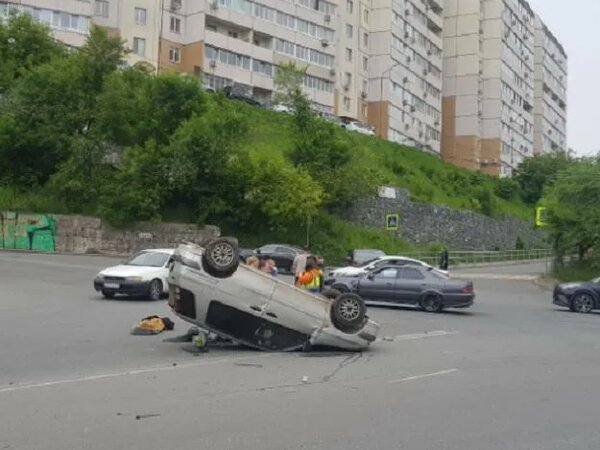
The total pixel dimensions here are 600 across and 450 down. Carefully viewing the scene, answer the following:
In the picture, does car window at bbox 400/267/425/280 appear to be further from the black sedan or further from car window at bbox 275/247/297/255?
car window at bbox 275/247/297/255

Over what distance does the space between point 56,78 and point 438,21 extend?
7118 cm

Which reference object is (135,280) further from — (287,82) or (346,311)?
(287,82)

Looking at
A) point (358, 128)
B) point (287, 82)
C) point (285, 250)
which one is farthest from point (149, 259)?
point (358, 128)

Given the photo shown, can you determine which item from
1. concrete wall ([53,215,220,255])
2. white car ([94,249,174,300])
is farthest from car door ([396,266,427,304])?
concrete wall ([53,215,220,255])

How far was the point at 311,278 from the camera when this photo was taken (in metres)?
17.3

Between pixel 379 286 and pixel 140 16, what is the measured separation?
55.8m

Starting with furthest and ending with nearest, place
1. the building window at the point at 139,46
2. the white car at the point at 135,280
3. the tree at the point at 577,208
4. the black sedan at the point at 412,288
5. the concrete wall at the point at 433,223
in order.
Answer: the building window at the point at 139,46, the concrete wall at the point at 433,223, the tree at the point at 577,208, the black sedan at the point at 412,288, the white car at the point at 135,280

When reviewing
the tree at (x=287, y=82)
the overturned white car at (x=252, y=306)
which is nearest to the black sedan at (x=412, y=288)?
the overturned white car at (x=252, y=306)

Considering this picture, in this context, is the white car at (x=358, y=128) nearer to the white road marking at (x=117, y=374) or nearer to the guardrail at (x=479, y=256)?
the guardrail at (x=479, y=256)

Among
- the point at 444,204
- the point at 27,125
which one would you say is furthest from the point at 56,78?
the point at 444,204

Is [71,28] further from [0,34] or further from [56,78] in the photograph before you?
[56,78]

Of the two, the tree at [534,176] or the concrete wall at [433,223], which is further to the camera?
the tree at [534,176]

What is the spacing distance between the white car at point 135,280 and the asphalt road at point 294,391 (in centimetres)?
363

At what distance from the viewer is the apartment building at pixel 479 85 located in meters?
112
